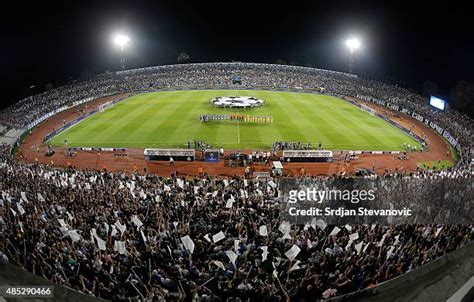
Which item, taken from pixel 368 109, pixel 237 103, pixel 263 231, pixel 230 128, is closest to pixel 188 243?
pixel 263 231

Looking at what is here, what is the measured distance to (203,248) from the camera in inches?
509

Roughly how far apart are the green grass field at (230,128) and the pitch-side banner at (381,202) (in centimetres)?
1875

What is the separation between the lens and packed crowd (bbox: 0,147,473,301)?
439 inches

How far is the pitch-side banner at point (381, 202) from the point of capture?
50.6 feet

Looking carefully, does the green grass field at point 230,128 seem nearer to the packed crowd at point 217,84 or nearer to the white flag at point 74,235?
the packed crowd at point 217,84

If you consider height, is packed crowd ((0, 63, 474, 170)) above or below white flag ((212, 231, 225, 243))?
above

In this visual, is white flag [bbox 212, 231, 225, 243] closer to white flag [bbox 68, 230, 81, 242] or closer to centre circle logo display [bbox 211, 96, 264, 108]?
white flag [bbox 68, 230, 81, 242]

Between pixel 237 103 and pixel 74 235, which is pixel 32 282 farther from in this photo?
pixel 237 103

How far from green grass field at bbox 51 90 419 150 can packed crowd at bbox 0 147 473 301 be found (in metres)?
22.1

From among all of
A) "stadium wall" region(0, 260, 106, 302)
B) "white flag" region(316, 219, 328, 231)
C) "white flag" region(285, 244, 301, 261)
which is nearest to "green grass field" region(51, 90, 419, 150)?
"white flag" region(316, 219, 328, 231)

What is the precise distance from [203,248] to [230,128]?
3172cm

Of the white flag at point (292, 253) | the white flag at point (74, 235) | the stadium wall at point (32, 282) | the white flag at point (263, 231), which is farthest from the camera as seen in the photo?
the white flag at point (263, 231)

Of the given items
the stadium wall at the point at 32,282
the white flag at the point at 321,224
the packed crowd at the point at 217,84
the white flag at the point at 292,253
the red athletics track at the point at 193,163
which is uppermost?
the packed crowd at the point at 217,84

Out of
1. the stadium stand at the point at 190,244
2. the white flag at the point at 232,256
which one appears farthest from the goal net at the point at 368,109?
the white flag at the point at 232,256
